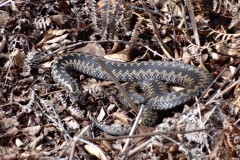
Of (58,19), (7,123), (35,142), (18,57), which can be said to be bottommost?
(35,142)

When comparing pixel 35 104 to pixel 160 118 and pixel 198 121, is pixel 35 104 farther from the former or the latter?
pixel 198 121

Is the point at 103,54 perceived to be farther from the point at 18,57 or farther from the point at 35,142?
the point at 35,142

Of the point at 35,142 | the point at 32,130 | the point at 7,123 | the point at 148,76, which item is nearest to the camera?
the point at 35,142

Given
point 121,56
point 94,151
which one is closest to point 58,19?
point 121,56

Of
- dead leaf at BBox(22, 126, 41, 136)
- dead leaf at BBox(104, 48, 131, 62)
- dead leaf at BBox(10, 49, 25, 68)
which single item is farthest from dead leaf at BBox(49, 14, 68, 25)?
dead leaf at BBox(22, 126, 41, 136)

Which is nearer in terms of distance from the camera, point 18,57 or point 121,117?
point 121,117

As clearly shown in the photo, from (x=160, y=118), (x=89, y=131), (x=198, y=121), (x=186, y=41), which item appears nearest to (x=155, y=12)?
(x=186, y=41)

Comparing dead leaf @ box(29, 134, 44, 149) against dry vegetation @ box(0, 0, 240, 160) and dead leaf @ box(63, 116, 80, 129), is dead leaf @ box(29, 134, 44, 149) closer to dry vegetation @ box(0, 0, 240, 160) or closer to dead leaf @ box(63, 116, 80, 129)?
dry vegetation @ box(0, 0, 240, 160)
